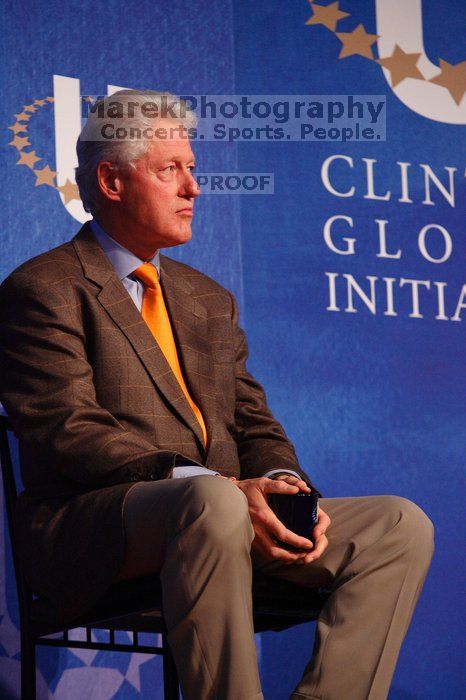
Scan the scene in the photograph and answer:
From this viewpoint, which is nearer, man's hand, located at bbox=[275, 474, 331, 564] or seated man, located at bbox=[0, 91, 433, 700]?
seated man, located at bbox=[0, 91, 433, 700]

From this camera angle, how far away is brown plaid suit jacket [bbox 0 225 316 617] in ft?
6.86

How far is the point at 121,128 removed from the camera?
2523mm

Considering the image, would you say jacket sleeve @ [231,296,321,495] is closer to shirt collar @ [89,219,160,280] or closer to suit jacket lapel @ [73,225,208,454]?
suit jacket lapel @ [73,225,208,454]

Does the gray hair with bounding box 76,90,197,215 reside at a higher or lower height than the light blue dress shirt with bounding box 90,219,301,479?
higher

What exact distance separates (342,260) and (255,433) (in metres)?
0.97

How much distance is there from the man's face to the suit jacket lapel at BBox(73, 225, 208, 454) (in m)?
0.17

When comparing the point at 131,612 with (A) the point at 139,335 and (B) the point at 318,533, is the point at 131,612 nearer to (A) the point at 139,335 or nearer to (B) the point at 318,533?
(B) the point at 318,533

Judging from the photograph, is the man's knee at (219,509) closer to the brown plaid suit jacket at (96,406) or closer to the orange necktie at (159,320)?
the brown plaid suit jacket at (96,406)

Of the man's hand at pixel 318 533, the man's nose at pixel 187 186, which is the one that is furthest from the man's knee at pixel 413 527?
the man's nose at pixel 187 186

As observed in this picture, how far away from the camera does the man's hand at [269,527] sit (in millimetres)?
2086

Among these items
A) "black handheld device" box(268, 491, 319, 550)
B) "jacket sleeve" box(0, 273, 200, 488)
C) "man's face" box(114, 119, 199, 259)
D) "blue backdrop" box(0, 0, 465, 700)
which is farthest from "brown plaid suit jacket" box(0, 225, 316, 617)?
"blue backdrop" box(0, 0, 465, 700)

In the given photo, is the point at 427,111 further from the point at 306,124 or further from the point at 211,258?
the point at 211,258

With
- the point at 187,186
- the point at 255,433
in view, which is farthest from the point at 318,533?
the point at 187,186

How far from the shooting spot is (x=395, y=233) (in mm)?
3426
